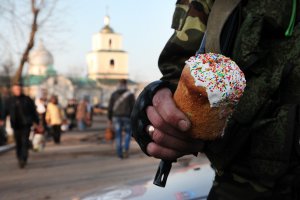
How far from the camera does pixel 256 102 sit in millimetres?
1447

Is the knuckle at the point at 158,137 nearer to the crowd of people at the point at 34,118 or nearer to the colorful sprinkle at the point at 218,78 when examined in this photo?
the colorful sprinkle at the point at 218,78

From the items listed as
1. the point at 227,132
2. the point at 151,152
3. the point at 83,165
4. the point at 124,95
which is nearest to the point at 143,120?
the point at 151,152

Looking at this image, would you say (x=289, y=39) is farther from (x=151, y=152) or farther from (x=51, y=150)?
(x=51, y=150)

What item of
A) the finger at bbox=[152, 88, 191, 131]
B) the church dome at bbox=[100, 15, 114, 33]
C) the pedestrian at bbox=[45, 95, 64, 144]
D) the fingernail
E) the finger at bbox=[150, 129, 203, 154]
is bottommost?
the church dome at bbox=[100, 15, 114, 33]

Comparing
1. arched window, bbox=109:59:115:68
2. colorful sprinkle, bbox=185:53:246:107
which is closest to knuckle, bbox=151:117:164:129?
colorful sprinkle, bbox=185:53:246:107

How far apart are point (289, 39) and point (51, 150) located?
41.2 ft

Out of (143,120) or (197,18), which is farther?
(197,18)

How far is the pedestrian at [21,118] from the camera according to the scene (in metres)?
9.90

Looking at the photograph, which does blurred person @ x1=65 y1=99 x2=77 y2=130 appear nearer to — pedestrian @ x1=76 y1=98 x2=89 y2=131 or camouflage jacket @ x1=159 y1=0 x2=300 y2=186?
pedestrian @ x1=76 y1=98 x2=89 y2=131

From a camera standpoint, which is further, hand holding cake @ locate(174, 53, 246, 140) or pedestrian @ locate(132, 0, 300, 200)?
pedestrian @ locate(132, 0, 300, 200)

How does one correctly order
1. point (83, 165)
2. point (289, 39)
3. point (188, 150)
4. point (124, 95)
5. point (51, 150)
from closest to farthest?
point (188, 150) < point (289, 39) < point (83, 165) < point (124, 95) < point (51, 150)

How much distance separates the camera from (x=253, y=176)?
1492 mm

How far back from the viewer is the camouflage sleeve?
155 centimetres

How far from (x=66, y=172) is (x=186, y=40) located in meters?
7.82
